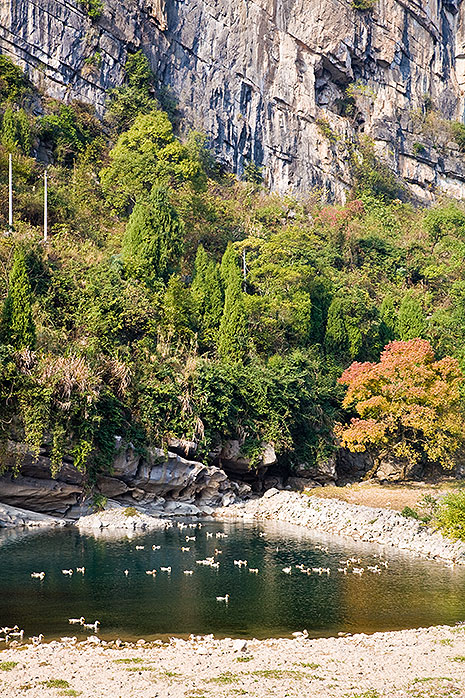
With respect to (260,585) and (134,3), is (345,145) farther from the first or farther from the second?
(260,585)

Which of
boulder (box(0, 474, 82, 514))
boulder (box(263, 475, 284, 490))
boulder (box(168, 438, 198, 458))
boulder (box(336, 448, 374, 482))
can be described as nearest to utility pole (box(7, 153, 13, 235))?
boulder (box(168, 438, 198, 458))

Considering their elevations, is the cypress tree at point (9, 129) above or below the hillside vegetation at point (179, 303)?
above

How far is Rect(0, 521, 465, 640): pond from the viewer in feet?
62.2

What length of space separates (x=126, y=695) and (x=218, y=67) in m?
72.1

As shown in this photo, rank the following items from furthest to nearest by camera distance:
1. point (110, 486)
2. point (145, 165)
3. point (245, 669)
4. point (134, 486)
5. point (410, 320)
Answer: point (410, 320)
point (145, 165)
point (134, 486)
point (110, 486)
point (245, 669)

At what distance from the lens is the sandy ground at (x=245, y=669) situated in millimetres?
13656

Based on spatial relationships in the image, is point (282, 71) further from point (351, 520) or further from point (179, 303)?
point (351, 520)

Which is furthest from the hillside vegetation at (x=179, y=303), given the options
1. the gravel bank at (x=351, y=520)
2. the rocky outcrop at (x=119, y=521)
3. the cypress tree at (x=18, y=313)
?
the gravel bank at (x=351, y=520)

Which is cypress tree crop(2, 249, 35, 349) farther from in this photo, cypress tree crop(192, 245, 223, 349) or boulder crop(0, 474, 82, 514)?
cypress tree crop(192, 245, 223, 349)

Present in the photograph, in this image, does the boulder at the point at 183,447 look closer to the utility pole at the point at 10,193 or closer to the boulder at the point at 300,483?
the boulder at the point at 300,483

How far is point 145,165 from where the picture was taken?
5497 centimetres

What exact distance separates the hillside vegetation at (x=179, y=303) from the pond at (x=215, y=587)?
22.5 feet

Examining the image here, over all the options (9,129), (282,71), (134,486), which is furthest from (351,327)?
(282,71)

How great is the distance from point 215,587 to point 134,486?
553 inches
